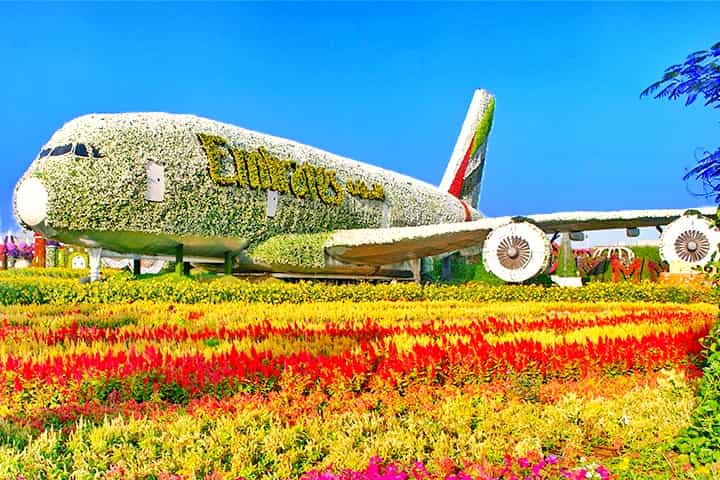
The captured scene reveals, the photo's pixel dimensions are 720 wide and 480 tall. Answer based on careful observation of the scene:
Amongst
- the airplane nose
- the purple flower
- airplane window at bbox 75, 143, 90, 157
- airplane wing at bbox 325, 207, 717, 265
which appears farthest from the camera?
airplane wing at bbox 325, 207, 717, 265

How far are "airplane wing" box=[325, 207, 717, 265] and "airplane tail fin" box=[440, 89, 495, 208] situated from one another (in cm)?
916

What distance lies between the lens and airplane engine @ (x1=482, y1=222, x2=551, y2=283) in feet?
50.9

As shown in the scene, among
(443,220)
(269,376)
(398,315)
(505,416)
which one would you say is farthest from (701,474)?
(443,220)

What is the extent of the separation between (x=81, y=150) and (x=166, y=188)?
189 centimetres

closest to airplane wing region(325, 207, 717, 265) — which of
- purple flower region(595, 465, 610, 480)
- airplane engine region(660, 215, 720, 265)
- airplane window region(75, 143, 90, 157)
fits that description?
airplane engine region(660, 215, 720, 265)

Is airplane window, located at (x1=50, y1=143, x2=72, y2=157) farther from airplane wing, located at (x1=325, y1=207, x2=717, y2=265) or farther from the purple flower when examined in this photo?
the purple flower

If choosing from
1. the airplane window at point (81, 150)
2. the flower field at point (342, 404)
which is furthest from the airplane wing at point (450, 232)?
the flower field at point (342, 404)

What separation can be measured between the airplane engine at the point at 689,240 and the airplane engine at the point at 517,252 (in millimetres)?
4581

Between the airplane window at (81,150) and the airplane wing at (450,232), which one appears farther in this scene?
the airplane wing at (450,232)

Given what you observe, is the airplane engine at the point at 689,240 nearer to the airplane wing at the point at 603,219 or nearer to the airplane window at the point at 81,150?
the airplane wing at the point at 603,219

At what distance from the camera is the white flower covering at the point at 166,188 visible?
13.0 m

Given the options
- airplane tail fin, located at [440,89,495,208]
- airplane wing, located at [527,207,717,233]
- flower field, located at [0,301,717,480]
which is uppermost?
airplane tail fin, located at [440,89,495,208]

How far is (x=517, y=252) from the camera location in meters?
15.7

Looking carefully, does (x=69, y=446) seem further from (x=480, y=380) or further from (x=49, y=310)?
(x=49, y=310)
